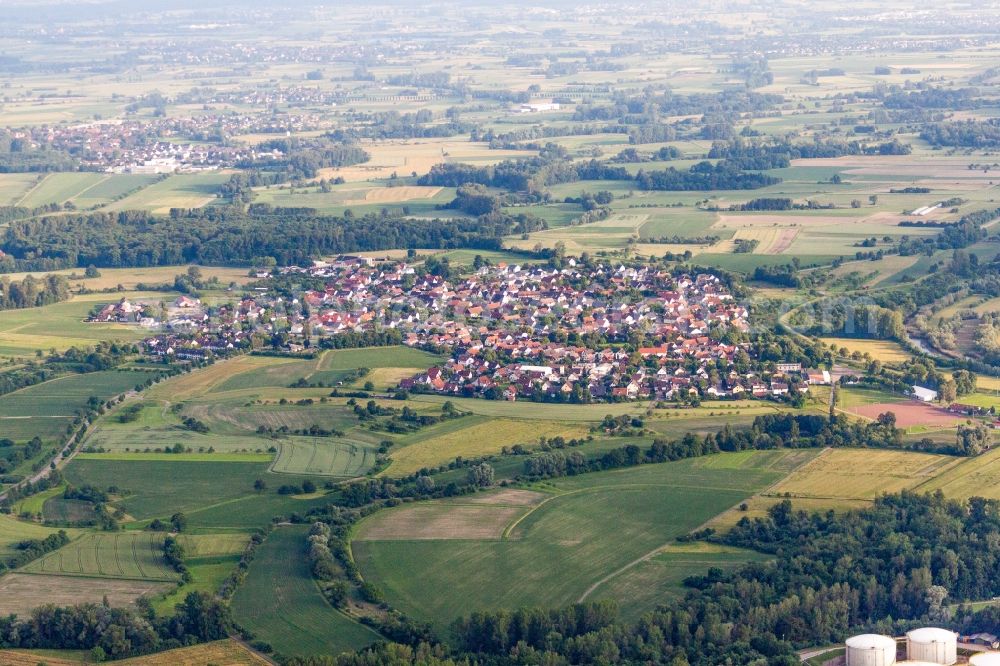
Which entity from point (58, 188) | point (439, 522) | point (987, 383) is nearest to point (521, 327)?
point (987, 383)

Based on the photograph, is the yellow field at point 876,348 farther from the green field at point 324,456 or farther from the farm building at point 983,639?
the farm building at point 983,639

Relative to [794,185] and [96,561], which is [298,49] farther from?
[96,561]

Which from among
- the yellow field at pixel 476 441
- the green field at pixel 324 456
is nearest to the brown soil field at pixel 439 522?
the yellow field at pixel 476 441

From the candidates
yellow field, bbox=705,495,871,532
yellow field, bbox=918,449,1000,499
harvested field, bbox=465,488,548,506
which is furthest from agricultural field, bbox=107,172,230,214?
yellow field, bbox=918,449,1000,499

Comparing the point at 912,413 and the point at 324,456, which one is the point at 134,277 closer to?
the point at 324,456

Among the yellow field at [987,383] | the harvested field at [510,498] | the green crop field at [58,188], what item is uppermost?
the green crop field at [58,188]

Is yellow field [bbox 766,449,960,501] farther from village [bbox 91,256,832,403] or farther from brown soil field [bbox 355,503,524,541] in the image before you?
brown soil field [bbox 355,503,524,541]

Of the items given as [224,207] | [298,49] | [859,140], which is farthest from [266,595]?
[298,49]
